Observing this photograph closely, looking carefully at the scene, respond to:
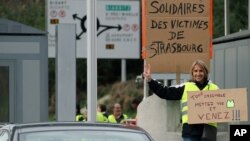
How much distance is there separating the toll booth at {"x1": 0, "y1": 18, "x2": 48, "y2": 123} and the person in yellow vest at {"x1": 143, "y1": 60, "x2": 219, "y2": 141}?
493 centimetres

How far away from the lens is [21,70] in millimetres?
18359

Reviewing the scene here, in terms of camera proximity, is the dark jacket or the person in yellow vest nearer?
the person in yellow vest

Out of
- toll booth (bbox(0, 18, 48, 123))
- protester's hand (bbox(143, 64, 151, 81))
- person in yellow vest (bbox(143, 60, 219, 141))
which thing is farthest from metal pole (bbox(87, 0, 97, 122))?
toll booth (bbox(0, 18, 48, 123))

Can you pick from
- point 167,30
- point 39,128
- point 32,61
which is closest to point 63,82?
point 32,61

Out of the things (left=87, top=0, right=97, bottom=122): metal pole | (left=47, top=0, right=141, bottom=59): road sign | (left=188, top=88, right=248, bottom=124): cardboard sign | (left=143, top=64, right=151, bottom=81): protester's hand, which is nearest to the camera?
(left=188, top=88, right=248, bottom=124): cardboard sign

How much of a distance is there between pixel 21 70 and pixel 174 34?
13.2 feet

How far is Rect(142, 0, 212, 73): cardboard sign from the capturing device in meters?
15.2

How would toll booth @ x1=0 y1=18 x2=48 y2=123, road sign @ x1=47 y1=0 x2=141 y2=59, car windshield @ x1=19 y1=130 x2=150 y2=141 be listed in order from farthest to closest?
road sign @ x1=47 y1=0 x2=141 y2=59 → toll booth @ x1=0 y1=18 x2=48 y2=123 → car windshield @ x1=19 y1=130 x2=150 y2=141

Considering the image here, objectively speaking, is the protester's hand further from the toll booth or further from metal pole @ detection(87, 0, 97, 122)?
the toll booth

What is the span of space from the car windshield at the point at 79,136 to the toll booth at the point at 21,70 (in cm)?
883

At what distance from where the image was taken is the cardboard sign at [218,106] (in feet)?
43.7

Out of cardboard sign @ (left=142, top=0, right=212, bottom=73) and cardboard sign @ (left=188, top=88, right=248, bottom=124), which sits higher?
cardboard sign @ (left=142, top=0, right=212, bottom=73)

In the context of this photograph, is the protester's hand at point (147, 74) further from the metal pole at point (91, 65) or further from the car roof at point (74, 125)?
the car roof at point (74, 125)

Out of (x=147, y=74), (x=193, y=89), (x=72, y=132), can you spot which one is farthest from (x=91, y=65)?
(x=72, y=132)
